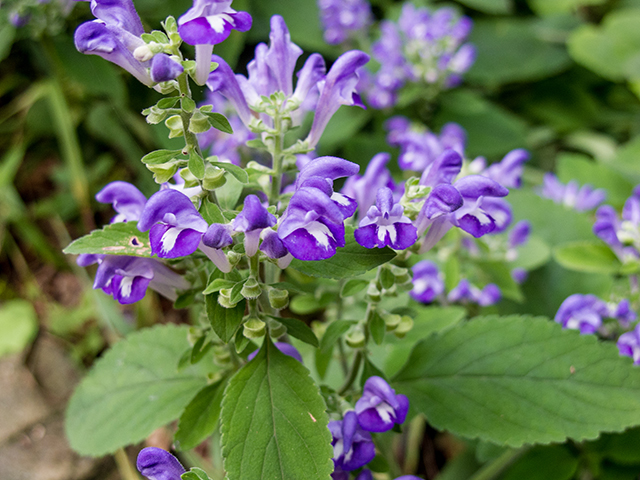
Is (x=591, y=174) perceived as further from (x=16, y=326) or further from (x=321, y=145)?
(x=16, y=326)

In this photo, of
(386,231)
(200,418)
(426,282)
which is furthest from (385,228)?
(426,282)

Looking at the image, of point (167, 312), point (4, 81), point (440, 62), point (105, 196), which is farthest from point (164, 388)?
point (4, 81)

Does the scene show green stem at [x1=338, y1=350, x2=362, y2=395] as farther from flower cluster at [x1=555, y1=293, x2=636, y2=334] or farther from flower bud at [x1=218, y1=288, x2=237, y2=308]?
flower cluster at [x1=555, y1=293, x2=636, y2=334]

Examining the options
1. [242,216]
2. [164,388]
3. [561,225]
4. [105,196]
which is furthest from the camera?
[561,225]

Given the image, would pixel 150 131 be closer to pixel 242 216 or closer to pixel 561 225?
pixel 561 225

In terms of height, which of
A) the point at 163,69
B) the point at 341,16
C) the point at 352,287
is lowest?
the point at 352,287

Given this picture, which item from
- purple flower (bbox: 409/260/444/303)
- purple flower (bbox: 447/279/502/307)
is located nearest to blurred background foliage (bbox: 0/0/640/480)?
purple flower (bbox: 447/279/502/307)
